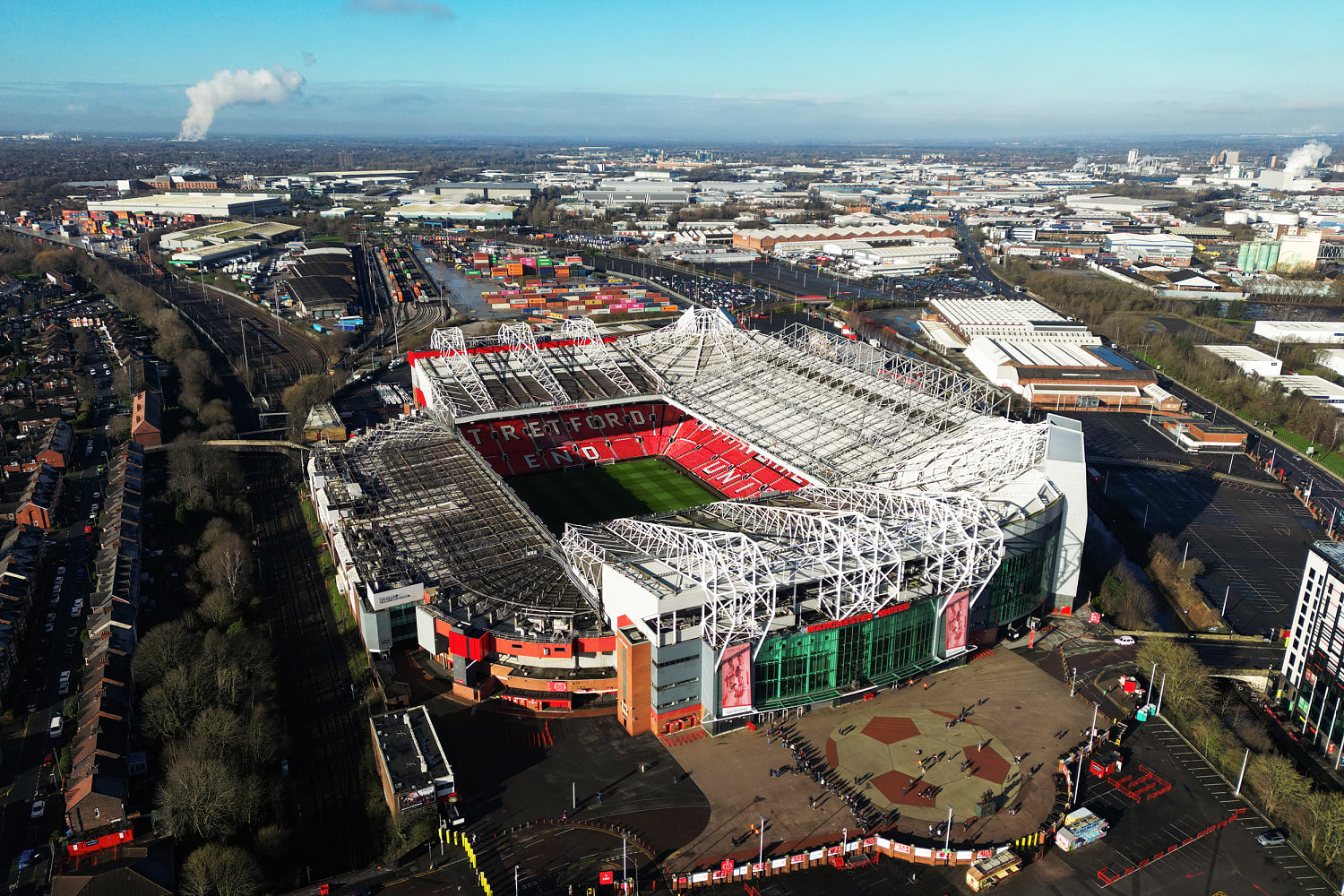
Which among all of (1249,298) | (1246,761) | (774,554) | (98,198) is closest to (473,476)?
(774,554)

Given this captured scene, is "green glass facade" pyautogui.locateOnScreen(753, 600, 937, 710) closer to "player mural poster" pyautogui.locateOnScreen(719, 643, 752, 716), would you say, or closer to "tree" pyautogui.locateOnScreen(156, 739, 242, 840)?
"player mural poster" pyautogui.locateOnScreen(719, 643, 752, 716)

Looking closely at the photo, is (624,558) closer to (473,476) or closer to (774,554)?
(774,554)

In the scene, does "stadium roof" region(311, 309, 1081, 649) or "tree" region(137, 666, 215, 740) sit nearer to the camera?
"tree" region(137, 666, 215, 740)

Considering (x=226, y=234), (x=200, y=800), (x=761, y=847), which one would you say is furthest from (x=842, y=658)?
(x=226, y=234)

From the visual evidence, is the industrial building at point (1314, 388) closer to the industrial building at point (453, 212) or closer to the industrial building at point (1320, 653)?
the industrial building at point (1320, 653)

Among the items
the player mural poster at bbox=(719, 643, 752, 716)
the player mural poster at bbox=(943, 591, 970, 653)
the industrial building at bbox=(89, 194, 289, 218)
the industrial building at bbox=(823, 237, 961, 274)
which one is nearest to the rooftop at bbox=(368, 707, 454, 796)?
the player mural poster at bbox=(719, 643, 752, 716)

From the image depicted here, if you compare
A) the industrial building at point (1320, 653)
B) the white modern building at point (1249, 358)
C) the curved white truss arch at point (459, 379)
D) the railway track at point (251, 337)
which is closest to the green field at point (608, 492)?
the curved white truss arch at point (459, 379)

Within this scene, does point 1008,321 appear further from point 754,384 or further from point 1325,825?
point 1325,825
